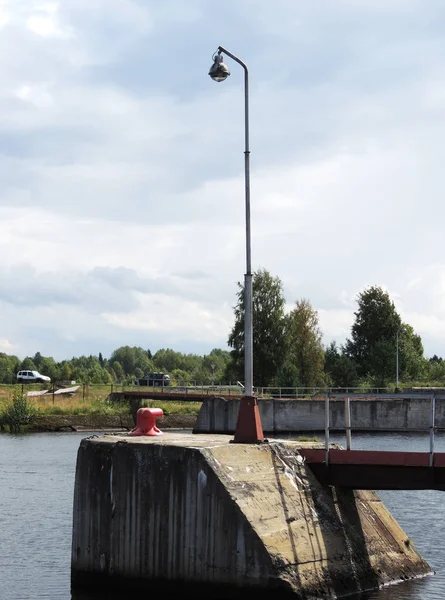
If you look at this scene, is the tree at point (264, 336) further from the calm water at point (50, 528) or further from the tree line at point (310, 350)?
the calm water at point (50, 528)

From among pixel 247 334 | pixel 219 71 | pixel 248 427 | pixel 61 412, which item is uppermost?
pixel 219 71

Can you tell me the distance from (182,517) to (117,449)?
182cm

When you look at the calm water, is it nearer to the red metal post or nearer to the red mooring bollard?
the red mooring bollard

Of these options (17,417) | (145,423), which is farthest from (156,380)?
(145,423)

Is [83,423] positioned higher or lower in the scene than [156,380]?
lower

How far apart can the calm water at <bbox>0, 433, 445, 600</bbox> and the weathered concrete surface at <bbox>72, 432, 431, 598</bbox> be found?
81cm

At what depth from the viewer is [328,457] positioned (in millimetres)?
18031

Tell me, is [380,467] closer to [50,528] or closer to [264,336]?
[50,528]

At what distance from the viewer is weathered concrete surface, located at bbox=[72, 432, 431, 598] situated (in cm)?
1586

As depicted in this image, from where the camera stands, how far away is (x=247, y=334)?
18.8 meters

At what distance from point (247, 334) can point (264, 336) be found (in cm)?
7466

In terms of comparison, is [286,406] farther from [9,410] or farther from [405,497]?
[405,497]

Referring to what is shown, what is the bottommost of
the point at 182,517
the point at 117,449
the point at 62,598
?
the point at 62,598

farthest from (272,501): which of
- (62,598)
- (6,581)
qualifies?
(6,581)
